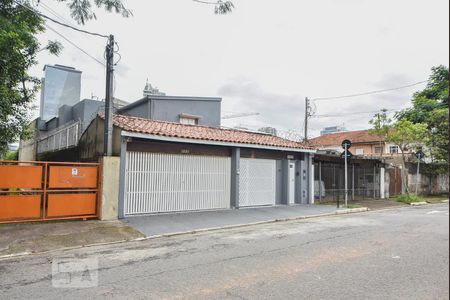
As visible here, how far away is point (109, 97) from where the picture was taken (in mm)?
11250

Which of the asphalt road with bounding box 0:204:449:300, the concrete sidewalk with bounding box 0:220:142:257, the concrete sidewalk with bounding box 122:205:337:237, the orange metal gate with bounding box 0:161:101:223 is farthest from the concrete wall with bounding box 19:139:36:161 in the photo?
the asphalt road with bounding box 0:204:449:300

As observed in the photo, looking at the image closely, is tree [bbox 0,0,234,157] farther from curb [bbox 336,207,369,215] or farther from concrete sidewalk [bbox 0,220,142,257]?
curb [bbox 336,207,369,215]

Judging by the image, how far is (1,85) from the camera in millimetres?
10867

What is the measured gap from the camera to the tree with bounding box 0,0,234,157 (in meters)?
9.27

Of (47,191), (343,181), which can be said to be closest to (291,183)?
(343,181)

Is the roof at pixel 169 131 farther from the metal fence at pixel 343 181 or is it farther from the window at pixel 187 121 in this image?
the window at pixel 187 121

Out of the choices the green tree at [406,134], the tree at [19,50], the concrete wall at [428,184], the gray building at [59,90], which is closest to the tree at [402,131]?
the green tree at [406,134]

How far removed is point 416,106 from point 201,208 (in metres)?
26.4

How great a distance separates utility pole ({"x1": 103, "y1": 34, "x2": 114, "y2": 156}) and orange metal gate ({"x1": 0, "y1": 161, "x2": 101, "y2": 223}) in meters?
0.77

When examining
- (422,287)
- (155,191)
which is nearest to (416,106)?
(155,191)

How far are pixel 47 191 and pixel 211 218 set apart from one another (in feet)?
17.4

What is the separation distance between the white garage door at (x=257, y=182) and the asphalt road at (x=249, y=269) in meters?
5.94

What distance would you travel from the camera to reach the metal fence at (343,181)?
18469 mm

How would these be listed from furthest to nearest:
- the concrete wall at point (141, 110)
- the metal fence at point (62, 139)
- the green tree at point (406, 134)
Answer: the concrete wall at point (141, 110)
the green tree at point (406, 134)
the metal fence at point (62, 139)
